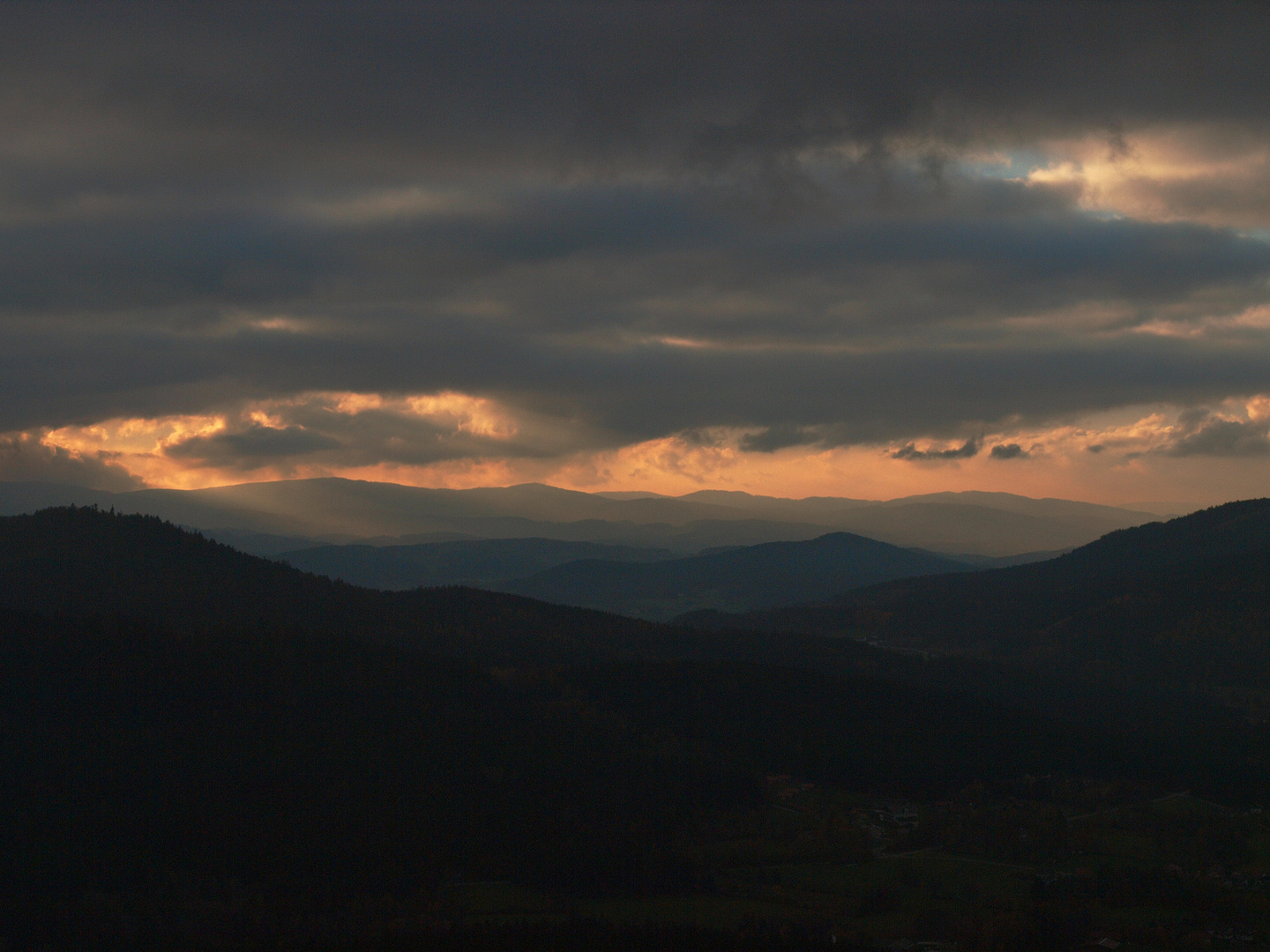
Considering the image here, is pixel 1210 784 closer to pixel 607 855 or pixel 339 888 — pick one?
pixel 607 855

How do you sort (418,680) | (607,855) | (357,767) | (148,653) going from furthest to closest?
(418,680)
(148,653)
(357,767)
(607,855)

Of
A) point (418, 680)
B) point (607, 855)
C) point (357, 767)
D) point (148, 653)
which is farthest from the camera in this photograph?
point (418, 680)

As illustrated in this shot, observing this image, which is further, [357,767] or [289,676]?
[289,676]

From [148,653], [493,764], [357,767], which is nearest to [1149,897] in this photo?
[493,764]

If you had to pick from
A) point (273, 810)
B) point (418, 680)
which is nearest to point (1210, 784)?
point (418, 680)

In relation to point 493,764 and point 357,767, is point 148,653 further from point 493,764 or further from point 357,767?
point 493,764

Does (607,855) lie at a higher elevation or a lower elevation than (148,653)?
lower
